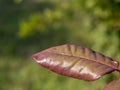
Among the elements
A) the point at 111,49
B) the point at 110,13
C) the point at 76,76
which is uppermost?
the point at 76,76

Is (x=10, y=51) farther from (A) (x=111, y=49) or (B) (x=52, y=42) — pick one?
(A) (x=111, y=49)

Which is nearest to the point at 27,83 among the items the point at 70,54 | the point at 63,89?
the point at 63,89

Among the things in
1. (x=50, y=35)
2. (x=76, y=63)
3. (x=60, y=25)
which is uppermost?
(x=76, y=63)

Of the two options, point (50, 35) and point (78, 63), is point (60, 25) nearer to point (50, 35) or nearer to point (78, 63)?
point (50, 35)

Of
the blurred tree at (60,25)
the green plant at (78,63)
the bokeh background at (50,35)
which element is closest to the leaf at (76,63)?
the green plant at (78,63)

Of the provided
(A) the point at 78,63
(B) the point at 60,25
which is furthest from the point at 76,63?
(B) the point at 60,25

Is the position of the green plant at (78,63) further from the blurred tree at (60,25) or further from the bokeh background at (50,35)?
the bokeh background at (50,35)

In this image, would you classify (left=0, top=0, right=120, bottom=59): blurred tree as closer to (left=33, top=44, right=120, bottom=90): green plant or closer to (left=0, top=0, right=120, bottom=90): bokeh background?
(left=0, top=0, right=120, bottom=90): bokeh background
